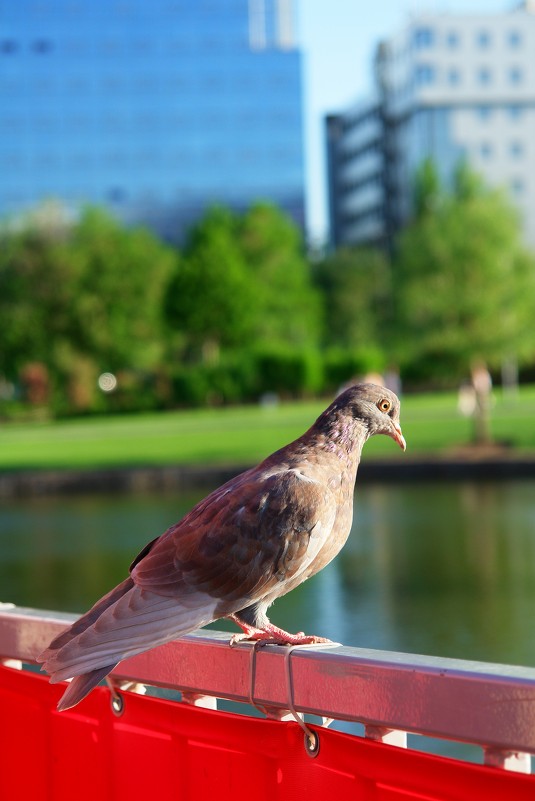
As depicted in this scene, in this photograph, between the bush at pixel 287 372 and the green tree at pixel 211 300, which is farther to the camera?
the green tree at pixel 211 300

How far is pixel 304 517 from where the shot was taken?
2.23m

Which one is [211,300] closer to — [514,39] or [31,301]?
[31,301]

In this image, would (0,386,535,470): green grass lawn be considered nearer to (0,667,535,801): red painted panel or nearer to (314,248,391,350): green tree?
(0,667,535,801): red painted panel

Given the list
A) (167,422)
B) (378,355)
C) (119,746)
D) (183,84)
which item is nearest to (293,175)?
(183,84)

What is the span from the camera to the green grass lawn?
945 inches

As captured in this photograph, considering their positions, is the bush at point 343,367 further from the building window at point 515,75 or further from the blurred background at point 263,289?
the building window at point 515,75

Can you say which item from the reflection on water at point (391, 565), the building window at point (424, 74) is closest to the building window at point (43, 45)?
the building window at point (424, 74)

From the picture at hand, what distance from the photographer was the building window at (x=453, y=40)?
334 ft

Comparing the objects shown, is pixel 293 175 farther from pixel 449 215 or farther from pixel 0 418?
pixel 449 215

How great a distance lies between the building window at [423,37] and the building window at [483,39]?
13.5ft

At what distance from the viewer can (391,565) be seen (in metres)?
12.4

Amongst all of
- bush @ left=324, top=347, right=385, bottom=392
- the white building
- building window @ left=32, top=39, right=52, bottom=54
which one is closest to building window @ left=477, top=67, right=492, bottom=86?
the white building

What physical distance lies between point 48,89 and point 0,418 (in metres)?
82.0

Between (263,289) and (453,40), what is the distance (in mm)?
44385
